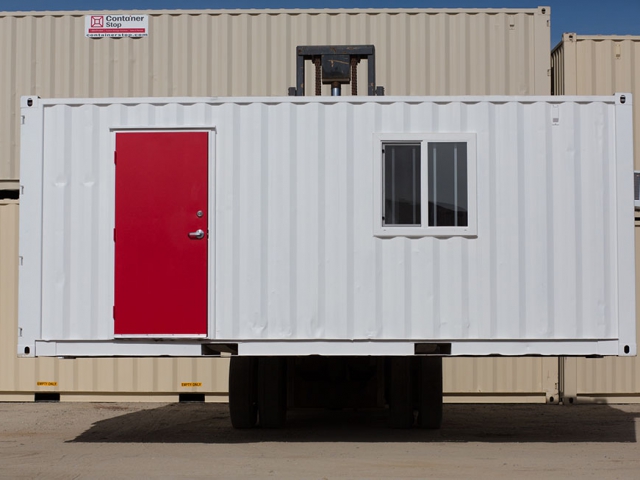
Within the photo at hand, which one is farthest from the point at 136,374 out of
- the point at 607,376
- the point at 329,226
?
the point at 607,376

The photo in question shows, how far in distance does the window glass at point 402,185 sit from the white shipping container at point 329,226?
19mm

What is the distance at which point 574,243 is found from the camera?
9.45 meters

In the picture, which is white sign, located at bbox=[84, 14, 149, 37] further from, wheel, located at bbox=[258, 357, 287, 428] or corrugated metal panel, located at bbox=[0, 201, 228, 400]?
wheel, located at bbox=[258, 357, 287, 428]

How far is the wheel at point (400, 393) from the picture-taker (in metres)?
10.5

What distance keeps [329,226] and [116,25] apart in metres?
6.16

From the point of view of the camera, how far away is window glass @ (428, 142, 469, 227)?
941 centimetres

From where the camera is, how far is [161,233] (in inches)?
372

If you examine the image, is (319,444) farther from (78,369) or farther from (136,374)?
(78,369)

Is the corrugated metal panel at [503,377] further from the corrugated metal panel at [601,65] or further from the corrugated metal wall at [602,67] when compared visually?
the corrugated metal panel at [601,65]

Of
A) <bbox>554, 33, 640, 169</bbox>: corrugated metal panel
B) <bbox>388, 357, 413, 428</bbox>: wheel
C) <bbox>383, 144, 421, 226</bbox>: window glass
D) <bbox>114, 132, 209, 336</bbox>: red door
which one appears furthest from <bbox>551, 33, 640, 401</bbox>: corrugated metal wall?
→ <bbox>114, 132, 209, 336</bbox>: red door

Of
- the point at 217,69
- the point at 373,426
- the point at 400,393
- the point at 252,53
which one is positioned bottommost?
the point at 373,426

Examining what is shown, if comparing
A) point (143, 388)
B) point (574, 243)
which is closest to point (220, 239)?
point (574, 243)

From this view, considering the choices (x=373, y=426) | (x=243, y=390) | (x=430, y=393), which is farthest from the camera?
(x=373, y=426)

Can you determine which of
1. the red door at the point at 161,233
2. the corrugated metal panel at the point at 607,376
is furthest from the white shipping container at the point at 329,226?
the corrugated metal panel at the point at 607,376
